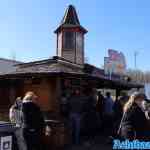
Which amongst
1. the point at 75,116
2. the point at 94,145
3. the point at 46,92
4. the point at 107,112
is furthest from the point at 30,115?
the point at 107,112

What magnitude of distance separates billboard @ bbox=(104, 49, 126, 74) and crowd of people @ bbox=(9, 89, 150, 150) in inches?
170

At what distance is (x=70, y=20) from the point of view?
20.9 meters

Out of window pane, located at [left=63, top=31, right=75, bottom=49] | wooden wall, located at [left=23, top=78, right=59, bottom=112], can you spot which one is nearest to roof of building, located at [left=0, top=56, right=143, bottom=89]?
wooden wall, located at [left=23, top=78, right=59, bottom=112]

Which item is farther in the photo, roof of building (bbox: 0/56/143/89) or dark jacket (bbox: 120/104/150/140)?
roof of building (bbox: 0/56/143/89)

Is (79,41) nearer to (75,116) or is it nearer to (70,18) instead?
(70,18)

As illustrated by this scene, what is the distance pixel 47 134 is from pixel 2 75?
16.9 feet

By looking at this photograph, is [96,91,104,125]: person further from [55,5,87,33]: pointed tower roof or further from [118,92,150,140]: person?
[118,92,150,140]: person

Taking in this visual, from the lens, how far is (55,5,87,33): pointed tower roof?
20.4m

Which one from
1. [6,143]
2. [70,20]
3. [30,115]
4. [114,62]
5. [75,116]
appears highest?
[70,20]

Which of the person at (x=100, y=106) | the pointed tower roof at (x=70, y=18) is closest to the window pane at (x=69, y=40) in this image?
the pointed tower roof at (x=70, y=18)

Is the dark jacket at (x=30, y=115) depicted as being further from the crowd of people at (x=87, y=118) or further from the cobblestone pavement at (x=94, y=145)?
the cobblestone pavement at (x=94, y=145)

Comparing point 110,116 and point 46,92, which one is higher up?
point 46,92

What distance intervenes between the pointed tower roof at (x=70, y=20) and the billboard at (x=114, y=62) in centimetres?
224

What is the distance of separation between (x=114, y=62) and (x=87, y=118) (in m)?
8.21
